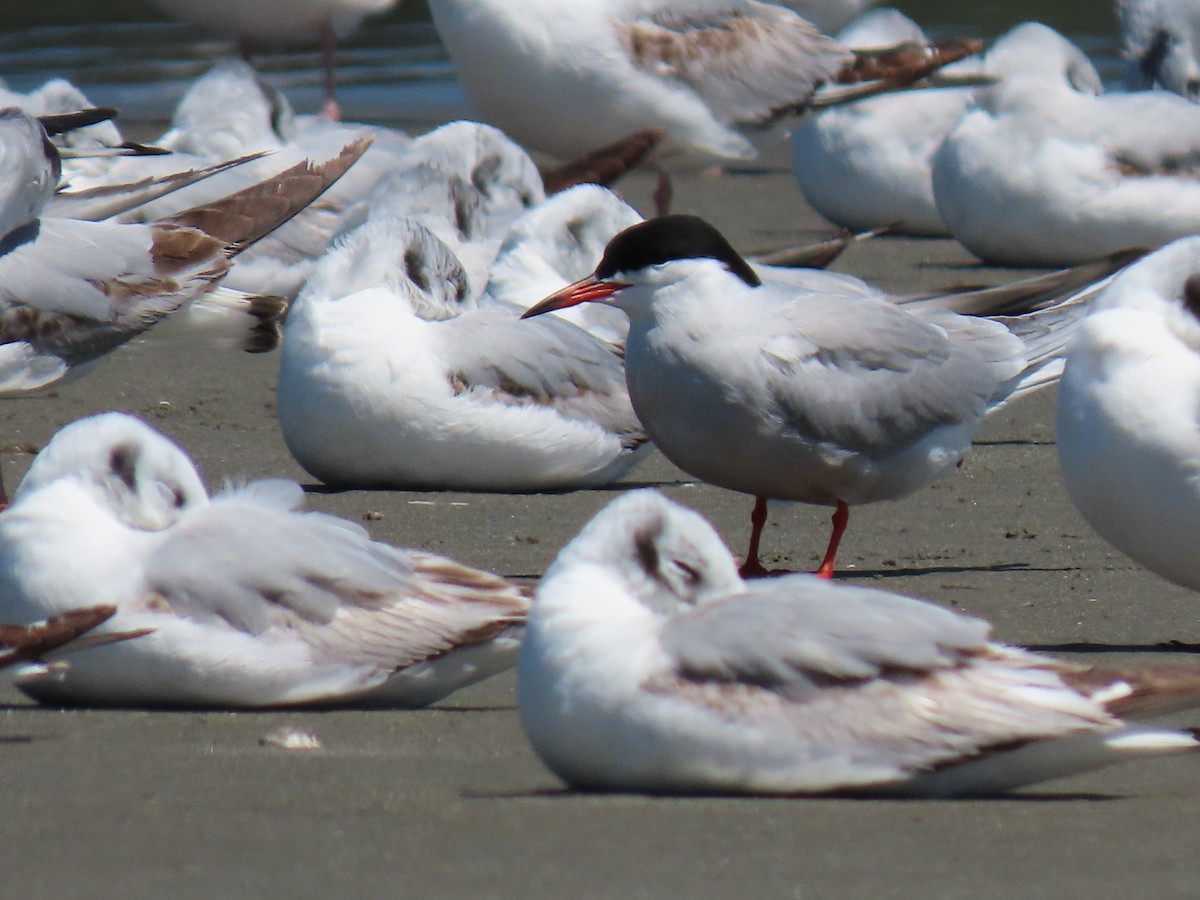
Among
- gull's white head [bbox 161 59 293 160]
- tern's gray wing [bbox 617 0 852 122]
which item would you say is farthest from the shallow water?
tern's gray wing [bbox 617 0 852 122]

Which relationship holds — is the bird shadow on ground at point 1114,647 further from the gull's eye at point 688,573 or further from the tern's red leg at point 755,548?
the gull's eye at point 688,573

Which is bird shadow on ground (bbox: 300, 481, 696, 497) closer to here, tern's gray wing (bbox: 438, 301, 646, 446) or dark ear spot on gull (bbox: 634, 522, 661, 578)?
tern's gray wing (bbox: 438, 301, 646, 446)

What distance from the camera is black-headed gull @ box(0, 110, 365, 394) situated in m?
A: 6.44

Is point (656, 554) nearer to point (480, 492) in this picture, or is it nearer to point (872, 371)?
point (872, 371)

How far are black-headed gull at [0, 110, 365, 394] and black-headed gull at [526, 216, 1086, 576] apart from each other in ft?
4.44

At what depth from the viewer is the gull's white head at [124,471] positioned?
14.3 feet

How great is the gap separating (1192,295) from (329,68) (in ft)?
35.9

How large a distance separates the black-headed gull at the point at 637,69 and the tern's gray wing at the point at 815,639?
7.43 meters

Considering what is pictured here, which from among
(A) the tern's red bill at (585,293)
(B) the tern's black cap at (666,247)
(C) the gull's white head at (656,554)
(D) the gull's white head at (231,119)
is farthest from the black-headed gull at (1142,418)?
(D) the gull's white head at (231,119)

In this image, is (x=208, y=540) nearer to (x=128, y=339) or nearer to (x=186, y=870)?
(x=186, y=870)

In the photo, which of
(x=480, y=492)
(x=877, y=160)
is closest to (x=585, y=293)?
(x=480, y=492)

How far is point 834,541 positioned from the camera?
5.62 metres

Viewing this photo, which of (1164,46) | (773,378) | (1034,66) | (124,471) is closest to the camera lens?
(124,471)

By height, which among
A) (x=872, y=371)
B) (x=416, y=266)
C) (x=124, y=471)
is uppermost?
(x=124, y=471)
